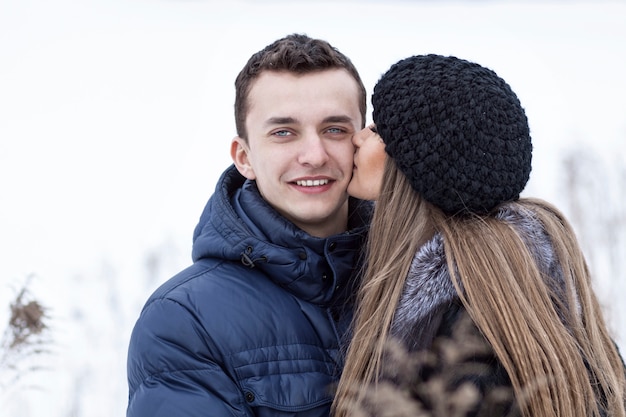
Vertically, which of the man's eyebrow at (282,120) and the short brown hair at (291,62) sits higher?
the short brown hair at (291,62)

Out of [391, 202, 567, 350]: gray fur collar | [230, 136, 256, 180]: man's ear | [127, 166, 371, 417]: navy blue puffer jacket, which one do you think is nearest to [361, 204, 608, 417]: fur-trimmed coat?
[391, 202, 567, 350]: gray fur collar

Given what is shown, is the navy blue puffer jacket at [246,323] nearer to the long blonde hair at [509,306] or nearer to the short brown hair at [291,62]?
the long blonde hair at [509,306]

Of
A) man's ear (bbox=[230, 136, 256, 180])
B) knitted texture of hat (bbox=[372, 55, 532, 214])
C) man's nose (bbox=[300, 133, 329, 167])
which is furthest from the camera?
man's ear (bbox=[230, 136, 256, 180])

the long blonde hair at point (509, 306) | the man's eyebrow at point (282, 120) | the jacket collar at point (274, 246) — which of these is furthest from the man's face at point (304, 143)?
the long blonde hair at point (509, 306)

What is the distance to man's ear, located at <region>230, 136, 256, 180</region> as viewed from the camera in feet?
10.5

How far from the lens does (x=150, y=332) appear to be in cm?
261

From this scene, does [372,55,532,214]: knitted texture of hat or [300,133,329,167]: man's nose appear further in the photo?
[300,133,329,167]: man's nose

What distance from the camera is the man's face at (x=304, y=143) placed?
3008mm

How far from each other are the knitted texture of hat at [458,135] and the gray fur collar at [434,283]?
0.37ft

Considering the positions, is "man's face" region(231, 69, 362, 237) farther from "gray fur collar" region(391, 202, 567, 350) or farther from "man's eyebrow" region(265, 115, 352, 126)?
"gray fur collar" region(391, 202, 567, 350)

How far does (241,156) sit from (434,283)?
1.11m

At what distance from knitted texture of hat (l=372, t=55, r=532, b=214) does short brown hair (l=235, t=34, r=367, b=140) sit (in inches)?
20.3

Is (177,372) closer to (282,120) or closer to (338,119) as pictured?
(282,120)

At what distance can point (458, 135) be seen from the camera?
8.31 ft
